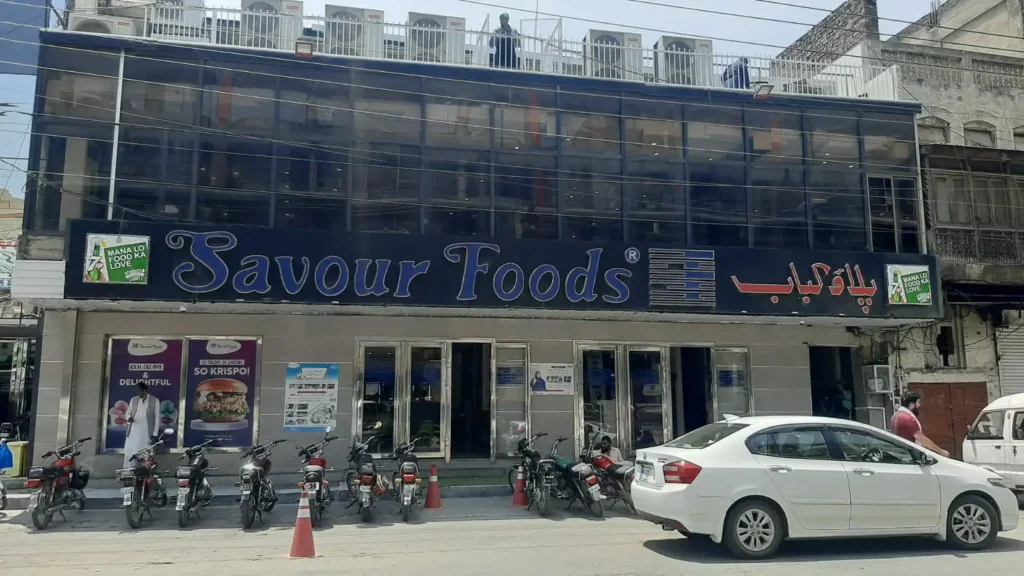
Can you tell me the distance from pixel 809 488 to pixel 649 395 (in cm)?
741

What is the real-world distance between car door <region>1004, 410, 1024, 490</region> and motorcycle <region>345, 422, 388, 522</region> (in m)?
10.2

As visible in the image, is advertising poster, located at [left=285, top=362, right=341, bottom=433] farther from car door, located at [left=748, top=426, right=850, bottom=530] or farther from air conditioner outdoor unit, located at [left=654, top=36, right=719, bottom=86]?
air conditioner outdoor unit, located at [left=654, top=36, right=719, bottom=86]

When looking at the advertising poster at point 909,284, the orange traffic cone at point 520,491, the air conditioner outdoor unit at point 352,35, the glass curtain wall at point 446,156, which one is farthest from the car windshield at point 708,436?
the air conditioner outdoor unit at point 352,35

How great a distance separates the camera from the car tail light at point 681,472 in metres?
7.95

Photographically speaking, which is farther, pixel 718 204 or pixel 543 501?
pixel 718 204

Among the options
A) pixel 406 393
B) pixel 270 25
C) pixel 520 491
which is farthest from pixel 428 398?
pixel 270 25

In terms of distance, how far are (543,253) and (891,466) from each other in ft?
21.2

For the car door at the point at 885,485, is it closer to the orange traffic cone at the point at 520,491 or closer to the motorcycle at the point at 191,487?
the orange traffic cone at the point at 520,491

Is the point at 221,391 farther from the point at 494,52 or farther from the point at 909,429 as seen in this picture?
the point at 909,429

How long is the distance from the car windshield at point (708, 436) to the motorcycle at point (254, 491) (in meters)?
5.69

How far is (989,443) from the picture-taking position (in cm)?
1245

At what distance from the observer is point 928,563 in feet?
25.7

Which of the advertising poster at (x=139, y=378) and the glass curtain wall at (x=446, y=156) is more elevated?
the glass curtain wall at (x=446, y=156)

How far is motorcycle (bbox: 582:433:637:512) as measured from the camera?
35.9 ft
